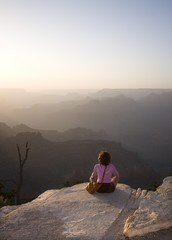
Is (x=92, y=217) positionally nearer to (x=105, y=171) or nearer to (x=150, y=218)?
(x=150, y=218)

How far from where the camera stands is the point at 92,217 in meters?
4.57

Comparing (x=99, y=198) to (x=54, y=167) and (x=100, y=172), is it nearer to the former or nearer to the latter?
(x=100, y=172)

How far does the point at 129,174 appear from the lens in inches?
2105

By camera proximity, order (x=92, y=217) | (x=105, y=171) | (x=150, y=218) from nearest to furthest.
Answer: (x=150, y=218)
(x=92, y=217)
(x=105, y=171)

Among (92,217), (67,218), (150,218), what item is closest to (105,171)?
(92,217)

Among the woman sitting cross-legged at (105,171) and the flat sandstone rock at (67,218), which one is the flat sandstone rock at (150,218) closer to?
the flat sandstone rock at (67,218)

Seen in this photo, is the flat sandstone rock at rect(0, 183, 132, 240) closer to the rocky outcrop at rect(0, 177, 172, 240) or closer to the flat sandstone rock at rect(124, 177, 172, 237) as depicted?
the rocky outcrop at rect(0, 177, 172, 240)

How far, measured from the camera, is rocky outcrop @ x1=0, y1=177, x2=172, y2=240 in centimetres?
388

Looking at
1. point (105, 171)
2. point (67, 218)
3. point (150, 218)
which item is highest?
point (105, 171)

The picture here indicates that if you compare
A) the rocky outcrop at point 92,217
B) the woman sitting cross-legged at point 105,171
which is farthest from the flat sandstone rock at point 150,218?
the woman sitting cross-legged at point 105,171

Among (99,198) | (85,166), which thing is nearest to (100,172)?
(99,198)

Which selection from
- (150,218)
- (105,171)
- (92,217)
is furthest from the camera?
(105,171)

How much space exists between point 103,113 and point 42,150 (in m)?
92.6

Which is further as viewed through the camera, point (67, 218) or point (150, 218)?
point (67, 218)
